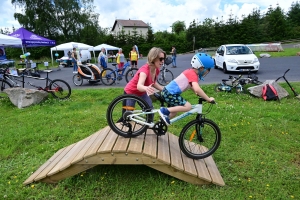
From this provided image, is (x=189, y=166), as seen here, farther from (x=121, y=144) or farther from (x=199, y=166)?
(x=121, y=144)

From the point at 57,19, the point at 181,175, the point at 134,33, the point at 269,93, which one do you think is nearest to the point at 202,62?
the point at 181,175

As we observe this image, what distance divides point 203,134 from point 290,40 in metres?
43.1

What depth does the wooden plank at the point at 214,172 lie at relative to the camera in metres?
3.25

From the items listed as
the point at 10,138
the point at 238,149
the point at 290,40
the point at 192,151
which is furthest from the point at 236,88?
the point at 290,40

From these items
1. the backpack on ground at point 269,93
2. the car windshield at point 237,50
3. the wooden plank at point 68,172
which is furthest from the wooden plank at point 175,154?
the car windshield at point 237,50

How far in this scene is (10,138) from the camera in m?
5.03

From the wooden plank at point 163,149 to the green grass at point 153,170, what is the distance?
38cm

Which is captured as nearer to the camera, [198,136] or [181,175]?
[181,175]

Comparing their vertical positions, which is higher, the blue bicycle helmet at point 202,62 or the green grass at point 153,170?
the blue bicycle helmet at point 202,62

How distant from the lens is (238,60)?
1269cm

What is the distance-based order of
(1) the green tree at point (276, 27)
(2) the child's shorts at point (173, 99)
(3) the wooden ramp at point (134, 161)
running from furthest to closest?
(1) the green tree at point (276, 27) < (2) the child's shorts at point (173, 99) < (3) the wooden ramp at point (134, 161)

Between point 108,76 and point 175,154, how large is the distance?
8229 mm

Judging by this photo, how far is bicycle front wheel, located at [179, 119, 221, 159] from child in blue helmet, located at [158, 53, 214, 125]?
31 cm

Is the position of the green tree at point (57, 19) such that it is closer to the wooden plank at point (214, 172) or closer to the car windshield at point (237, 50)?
the car windshield at point (237, 50)
